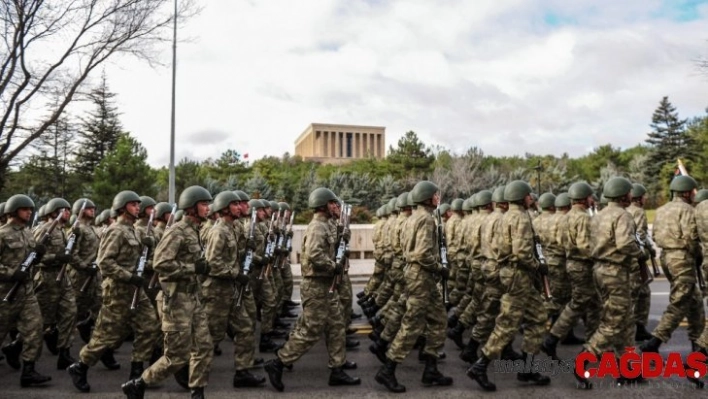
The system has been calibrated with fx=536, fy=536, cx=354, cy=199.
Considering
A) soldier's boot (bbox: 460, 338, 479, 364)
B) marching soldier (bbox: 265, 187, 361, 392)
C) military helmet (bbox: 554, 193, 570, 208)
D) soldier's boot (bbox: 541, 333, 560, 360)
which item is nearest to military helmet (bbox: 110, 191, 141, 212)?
marching soldier (bbox: 265, 187, 361, 392)

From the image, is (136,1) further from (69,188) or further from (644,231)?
(69,188)

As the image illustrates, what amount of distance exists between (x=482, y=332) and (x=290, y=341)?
92.2 inches

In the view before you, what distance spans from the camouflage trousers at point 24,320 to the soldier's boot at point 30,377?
0.25 ft

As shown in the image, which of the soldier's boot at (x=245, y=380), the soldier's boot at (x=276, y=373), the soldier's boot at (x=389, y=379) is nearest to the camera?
the soldier's boot at (x=389, y=379)

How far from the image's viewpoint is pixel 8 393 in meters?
5.80

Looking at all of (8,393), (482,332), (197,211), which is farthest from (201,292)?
(482,332)

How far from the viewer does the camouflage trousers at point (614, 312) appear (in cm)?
574

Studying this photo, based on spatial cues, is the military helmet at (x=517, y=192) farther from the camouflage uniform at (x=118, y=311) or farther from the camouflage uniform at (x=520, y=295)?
the camouflage uniform at (x=118, y=311)

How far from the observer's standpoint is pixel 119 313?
5.98 metres

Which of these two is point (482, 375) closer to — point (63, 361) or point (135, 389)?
point (135, 389)

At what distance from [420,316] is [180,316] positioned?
2.52 m

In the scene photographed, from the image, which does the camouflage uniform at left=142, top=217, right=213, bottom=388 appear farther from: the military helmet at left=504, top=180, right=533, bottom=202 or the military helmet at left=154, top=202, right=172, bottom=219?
the military helmet at left=504, top=180, right=533, bottom=202

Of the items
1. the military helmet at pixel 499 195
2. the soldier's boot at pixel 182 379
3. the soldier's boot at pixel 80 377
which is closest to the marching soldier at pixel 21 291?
the soldier's boot at pixel 80 377

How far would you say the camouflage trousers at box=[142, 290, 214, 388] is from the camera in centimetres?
503
